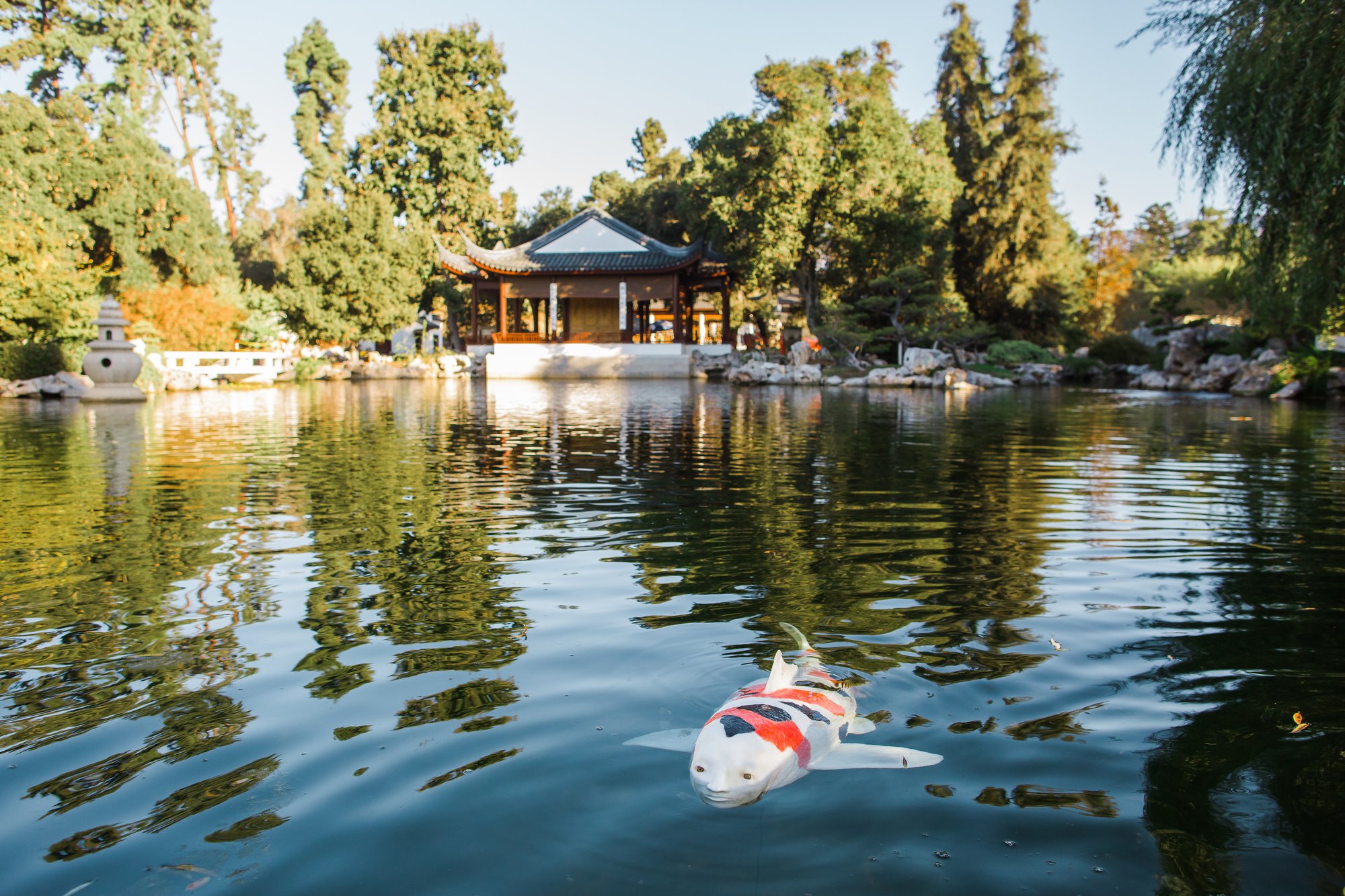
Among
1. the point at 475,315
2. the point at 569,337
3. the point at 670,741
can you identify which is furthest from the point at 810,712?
the point at 475,315

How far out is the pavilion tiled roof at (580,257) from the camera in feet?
103

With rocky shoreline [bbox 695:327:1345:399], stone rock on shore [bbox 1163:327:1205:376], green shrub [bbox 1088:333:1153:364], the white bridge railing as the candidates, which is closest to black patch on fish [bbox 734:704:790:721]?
rocky shoreline [bbox 695:327:1345:399]

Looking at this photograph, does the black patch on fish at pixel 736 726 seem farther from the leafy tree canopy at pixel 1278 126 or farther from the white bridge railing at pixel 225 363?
the white bridge railing at pixel 225 363

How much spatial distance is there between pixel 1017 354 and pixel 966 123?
11641 millimetres

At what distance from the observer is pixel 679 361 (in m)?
30.4

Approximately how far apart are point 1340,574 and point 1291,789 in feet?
9.19

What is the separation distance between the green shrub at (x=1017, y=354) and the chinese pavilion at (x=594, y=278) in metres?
9.23

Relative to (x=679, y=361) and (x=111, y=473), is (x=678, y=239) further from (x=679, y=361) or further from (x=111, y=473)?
(x=111, y=473)

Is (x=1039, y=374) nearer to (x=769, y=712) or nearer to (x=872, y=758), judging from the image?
(x=872, y=758)

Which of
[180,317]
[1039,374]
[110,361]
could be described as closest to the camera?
[110,361]

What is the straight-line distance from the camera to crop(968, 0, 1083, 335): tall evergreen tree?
31.7 metres

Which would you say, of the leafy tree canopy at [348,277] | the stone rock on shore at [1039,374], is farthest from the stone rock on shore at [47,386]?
the stone rock on shore at [1039,374]

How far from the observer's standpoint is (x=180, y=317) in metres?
23.9

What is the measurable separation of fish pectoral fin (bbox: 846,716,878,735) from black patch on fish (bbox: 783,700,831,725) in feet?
0.65
